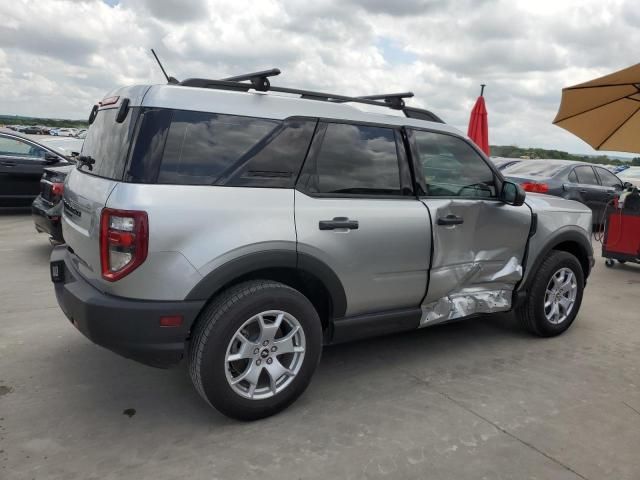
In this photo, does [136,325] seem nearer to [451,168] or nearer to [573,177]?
[451,168]

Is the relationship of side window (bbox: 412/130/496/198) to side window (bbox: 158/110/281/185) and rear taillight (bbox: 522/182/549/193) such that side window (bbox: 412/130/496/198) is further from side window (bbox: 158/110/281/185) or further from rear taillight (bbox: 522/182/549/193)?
rear taillight (bbox: 522/182/549/193)

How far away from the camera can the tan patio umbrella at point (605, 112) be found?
538 centimetres

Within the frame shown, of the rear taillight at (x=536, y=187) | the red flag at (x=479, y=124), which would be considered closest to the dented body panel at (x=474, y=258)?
the red flag at (x=479, y=124)

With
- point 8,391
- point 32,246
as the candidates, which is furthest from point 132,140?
point 32,246

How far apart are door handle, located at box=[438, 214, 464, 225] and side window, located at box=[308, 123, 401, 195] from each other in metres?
0.37

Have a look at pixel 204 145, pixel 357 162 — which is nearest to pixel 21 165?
pixel 204 145

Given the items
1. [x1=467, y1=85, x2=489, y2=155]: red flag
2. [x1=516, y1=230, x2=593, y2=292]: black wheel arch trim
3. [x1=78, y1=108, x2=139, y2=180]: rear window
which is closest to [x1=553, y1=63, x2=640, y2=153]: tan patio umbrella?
[x1=516, y1=230, x2=593, y2=292]: black wheel arch trim

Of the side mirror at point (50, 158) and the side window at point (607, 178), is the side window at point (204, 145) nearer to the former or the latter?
the side mirror at point (50, 158)

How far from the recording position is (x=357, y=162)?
3354 millimetres

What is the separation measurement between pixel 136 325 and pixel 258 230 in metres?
0.78

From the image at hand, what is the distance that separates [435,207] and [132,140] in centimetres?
200

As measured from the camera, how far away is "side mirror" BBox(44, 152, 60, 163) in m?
9.08

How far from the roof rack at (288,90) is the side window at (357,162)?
275mm

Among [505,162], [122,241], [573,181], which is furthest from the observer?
[505,162]
